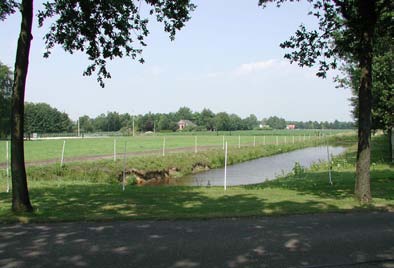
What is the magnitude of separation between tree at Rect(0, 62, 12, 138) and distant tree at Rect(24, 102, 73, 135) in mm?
28071

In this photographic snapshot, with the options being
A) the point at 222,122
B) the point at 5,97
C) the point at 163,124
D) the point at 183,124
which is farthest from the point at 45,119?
the point at 183,124

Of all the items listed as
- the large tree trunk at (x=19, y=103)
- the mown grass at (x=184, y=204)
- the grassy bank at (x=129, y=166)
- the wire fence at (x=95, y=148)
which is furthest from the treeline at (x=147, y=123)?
the large tree trunk at (x=19, y=103)

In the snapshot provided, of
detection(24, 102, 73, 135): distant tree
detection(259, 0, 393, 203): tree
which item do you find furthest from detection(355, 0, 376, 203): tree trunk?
detection(24, 102, 73, 135): distant tree

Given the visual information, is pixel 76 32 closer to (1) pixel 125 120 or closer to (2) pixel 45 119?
(2) pixel 45 119

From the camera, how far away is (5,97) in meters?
81.8

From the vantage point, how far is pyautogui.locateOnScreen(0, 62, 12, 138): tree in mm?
75375

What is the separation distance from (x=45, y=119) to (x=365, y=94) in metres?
129

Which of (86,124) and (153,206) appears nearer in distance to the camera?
(153,206)

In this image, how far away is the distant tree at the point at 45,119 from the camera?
404 feet

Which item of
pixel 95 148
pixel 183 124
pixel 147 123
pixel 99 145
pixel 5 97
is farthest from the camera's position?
pixel 183 124

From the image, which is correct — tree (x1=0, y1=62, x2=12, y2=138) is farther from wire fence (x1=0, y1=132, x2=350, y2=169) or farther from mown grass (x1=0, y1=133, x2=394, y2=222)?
mown grass (x1=0, y1=133, x2=394, y2=222)

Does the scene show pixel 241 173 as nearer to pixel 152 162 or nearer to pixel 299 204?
pixel 152 162

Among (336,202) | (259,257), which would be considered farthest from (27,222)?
(336,202)

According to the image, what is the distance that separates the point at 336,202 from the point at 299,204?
1.18 meters
